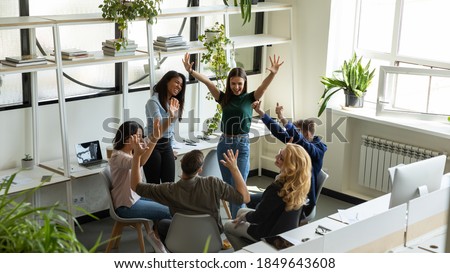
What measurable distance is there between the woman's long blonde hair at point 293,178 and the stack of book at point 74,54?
2185 millimetres

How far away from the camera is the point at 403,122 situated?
643 cm

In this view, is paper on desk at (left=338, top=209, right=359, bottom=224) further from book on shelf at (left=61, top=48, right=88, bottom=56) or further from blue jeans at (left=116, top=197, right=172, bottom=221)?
book on shelf at (left=61, top=48, right=88, bottom=56)

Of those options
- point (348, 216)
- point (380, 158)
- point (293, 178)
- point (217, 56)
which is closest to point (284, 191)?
point (293, 178)

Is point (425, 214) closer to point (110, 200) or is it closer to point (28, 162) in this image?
point (110, 200)

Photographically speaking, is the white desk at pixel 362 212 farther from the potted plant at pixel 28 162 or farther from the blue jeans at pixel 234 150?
the potted plant at pixel 28 162

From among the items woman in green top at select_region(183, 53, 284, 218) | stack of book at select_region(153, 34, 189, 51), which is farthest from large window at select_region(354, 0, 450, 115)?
stack of book at select_region(153, 34, 189, 51)

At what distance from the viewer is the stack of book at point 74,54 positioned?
217 inches

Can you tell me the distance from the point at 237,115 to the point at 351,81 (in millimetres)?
1648

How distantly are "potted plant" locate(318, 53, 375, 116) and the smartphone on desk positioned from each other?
310 centimetres

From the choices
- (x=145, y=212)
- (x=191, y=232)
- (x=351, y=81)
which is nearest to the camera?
(x=191, y=232)

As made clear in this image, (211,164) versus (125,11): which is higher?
(125,11)

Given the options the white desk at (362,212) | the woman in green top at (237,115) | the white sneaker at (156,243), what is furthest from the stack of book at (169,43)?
the white desk at (362,212)

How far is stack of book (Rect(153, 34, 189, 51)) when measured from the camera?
6113 mm
